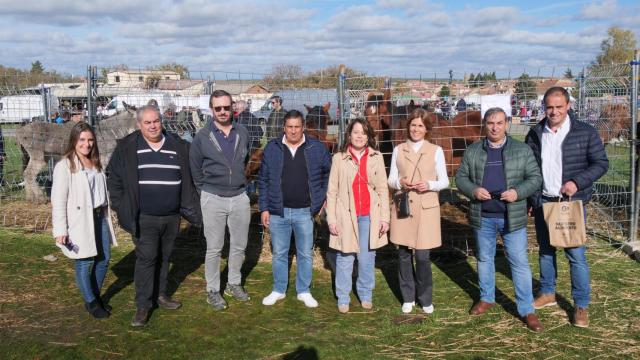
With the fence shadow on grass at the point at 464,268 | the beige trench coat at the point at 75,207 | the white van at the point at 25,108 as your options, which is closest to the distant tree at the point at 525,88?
the fence shadow on grass at the point at 464,268

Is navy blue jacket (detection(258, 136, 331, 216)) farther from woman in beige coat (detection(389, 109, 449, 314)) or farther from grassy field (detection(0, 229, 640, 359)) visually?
grassy field (detection(0, 229, 640, 359))

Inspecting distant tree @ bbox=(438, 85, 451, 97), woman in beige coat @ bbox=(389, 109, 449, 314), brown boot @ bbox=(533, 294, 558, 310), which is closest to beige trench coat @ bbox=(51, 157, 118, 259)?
woman in beige coat @ bbox=(389, 109, 449, 314)

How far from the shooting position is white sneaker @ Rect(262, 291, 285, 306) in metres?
5.40

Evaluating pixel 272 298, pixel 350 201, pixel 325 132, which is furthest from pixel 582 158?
pixel 325 132

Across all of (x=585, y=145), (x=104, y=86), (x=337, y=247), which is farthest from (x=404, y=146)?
(x=104, y=86)

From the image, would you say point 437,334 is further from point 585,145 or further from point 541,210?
point 585,145

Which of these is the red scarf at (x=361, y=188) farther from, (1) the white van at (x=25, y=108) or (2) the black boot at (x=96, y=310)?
(1) the white van at (x=25, y=108)

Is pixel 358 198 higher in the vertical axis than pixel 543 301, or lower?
higher

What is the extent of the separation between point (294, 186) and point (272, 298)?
47.9 inches

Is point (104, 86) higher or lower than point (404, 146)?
higher

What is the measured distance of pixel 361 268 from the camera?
518 cm

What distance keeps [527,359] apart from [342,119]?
12.4ft

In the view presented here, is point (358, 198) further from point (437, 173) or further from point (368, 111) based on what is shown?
point (368, 111)

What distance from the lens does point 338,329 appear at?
15.7ft
